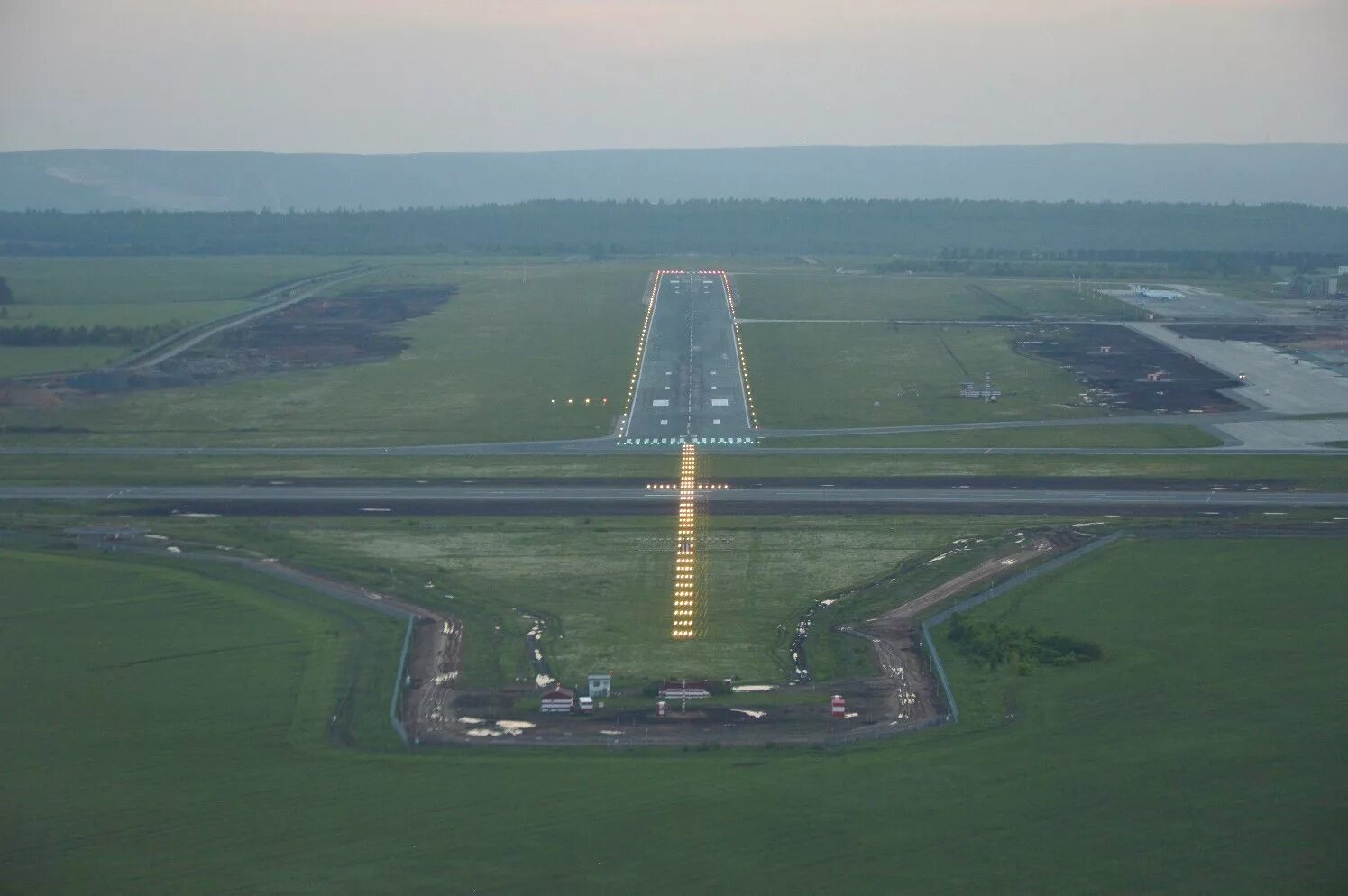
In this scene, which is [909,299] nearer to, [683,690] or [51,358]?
[51,358]

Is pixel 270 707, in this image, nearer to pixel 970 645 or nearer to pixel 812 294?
pixel 970 645

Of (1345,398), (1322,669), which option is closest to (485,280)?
(1345,398)

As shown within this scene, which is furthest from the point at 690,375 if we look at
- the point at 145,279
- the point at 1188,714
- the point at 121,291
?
the point at 145,279

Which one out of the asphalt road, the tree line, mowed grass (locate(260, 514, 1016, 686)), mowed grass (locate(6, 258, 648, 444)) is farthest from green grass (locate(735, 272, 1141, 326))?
mowed grass (locate(260, 514, 1016, 686))

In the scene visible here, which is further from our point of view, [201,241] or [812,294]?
[201,241]

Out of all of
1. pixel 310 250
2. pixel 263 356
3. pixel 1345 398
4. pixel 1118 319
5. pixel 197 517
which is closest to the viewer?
pixel 197 517

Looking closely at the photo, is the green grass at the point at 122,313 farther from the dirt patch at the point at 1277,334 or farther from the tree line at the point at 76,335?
the dirt patch at the point at 1277,334
